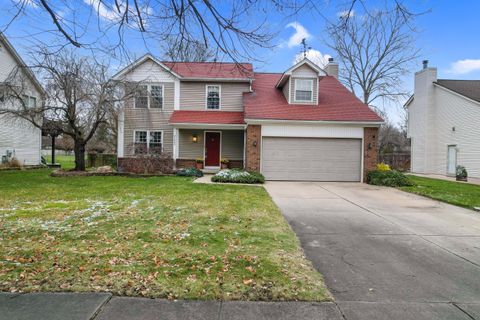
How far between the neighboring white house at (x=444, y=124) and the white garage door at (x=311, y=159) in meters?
9.28

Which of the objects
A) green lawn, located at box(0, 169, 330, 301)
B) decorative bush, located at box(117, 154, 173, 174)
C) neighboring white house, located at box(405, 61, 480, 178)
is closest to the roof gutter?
decorative bush, located at box(117, 154, 173, 174)

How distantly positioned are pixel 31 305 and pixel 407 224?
6.68 meters

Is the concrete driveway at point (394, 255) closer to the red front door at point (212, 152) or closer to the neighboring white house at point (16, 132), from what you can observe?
the red front door at point (212, 152)

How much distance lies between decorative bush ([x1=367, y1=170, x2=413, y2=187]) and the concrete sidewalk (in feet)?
39.1

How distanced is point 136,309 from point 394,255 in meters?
3.70

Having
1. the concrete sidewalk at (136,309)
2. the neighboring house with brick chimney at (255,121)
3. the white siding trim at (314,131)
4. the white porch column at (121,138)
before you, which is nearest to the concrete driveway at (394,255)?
the concrete sidewalk at (136,309)

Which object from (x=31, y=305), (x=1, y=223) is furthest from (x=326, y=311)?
(x=1, y=223)

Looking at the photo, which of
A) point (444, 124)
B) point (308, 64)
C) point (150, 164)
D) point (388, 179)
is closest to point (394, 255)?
point (388, 179)

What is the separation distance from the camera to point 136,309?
2.73 m

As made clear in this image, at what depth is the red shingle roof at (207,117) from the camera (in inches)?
631

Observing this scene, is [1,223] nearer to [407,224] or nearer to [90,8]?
[90,8]

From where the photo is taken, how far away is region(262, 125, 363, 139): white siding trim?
47.1 ft

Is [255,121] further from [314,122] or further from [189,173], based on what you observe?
[189,173]

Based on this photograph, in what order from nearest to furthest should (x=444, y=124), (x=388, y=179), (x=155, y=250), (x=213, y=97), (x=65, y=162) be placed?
(x=155, y=250) < (x=388, y=179) < (x=213, y=97) < (x=444, y=124) < (x=65, y=162)
